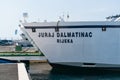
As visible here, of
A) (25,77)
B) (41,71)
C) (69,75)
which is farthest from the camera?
(41,71)

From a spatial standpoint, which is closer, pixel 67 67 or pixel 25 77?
pixel 25 77

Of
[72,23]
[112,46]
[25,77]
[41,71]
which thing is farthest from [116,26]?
[25,77]

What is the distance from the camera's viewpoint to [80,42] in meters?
23.9

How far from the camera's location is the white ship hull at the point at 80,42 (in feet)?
77.6

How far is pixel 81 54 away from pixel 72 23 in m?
2.38

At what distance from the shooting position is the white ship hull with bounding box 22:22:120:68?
2366 centimetres

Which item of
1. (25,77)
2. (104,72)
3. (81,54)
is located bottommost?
(104,72)

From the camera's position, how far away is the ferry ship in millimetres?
23656

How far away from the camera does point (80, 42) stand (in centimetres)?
2391

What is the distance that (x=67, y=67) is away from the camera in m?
24.3

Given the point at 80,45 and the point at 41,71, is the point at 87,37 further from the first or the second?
the point at 41,71

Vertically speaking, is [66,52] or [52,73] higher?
[66,52]

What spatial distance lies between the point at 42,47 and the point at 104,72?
5.01 meters

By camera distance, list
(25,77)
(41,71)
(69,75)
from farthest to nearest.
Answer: (41,71) → (69,75) → (25,77)
